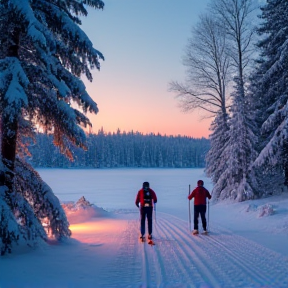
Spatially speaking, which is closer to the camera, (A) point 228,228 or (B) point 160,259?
(B) point 160,259

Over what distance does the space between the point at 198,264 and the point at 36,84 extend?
19.3ft

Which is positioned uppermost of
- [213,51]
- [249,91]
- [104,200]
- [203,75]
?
[213,51]

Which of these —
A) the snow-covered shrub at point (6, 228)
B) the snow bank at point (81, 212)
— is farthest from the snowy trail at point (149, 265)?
the snow bank at point (81, 212)

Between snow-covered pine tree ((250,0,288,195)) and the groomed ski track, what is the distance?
5.49 meters

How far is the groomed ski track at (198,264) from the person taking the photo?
5.35 meters

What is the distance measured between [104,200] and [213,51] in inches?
708

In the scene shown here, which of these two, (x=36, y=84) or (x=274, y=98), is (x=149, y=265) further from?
(x=274, y=98)

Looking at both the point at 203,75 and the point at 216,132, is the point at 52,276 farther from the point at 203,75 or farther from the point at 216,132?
the point at 216,132

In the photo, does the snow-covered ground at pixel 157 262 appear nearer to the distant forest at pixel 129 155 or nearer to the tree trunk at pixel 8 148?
the tree trunk at pixel 8 148

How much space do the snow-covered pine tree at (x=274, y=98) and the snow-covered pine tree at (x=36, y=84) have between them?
8526 millimetres

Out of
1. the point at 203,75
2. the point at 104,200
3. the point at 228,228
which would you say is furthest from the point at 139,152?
the point at 228,228

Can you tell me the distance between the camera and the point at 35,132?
29.3 feet

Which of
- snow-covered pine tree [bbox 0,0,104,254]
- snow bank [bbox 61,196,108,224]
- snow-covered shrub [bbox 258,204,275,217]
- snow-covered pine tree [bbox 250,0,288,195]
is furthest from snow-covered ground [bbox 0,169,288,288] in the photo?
snow bank [bbox 61,196,108,224]

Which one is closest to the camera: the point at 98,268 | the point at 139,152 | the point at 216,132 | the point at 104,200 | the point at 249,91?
the point at 98,268
